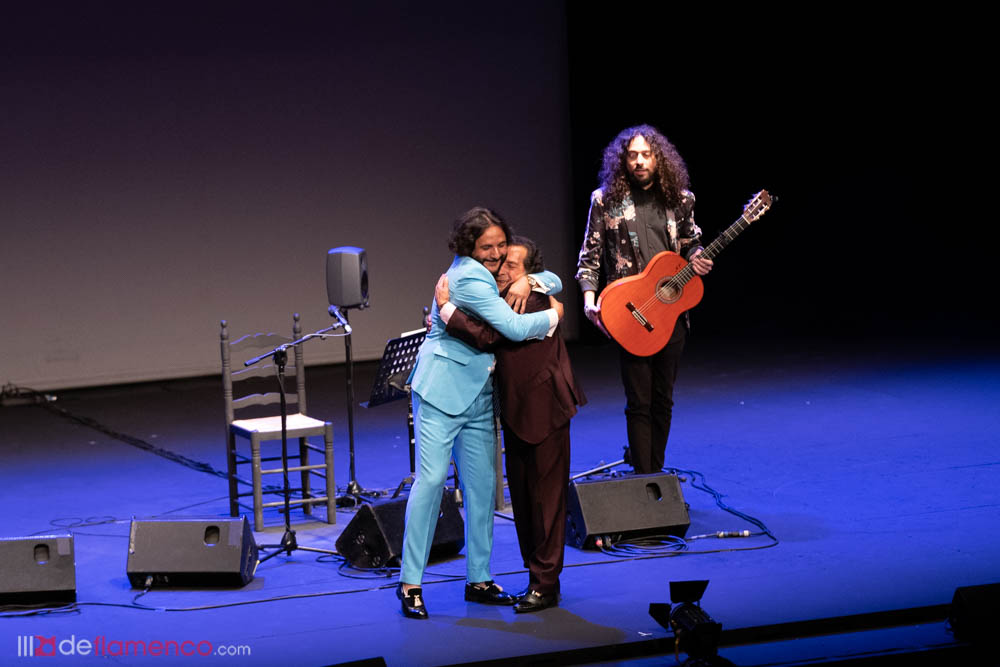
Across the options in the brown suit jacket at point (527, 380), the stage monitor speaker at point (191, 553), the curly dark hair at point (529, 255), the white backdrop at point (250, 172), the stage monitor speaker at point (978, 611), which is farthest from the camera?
the white backdrop at point (250, 172)

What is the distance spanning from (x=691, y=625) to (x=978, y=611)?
89 centimetres

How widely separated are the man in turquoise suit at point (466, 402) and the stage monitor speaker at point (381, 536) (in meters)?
0.45

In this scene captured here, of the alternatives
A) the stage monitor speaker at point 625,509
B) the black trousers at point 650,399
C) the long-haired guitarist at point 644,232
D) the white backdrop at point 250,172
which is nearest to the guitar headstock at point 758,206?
the long-haired guitarist at point 644,232

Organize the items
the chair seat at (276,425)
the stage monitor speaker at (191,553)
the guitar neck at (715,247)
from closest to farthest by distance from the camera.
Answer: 1. the stage monitor speaker at (191,553)
2. the guitar neck at (715,247)
3. the chair seat at (276,425)

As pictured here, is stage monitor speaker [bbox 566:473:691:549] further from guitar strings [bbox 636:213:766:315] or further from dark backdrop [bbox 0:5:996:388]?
dark backdrop [bbox 0:5:996:388]

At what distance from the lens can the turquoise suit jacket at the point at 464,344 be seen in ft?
13.8

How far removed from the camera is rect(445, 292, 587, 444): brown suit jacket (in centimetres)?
427

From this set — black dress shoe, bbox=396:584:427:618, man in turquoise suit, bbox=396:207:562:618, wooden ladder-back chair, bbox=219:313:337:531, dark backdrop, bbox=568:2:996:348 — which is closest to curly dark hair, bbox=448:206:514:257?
man in turquoise suit, bbox=396:207:562:618

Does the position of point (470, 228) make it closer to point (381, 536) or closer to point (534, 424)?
point (534, 424)

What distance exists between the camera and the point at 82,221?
30.8 feet

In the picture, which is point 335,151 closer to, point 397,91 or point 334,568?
point 397,91

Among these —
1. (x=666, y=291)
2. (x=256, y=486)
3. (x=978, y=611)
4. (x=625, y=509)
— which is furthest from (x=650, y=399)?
(x=978, y=611)

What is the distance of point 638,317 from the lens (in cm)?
546

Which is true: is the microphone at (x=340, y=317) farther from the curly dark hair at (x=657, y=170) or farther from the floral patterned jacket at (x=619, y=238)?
the curly dark hair at (x=657, y=170)
